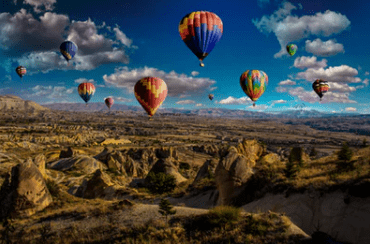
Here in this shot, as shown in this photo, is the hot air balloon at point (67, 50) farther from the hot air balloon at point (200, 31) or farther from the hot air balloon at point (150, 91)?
the hot air balloon at point (200, 31)

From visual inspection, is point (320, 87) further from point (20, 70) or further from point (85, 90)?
point (20, 70)

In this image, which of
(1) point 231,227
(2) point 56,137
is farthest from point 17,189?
(2) point 56,137

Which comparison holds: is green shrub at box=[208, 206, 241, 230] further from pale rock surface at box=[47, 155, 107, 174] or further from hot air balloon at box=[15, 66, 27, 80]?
hot air balloon at box=[15, 66, 27, 80]

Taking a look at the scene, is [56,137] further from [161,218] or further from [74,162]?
[161,218]

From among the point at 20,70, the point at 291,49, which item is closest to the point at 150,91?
the point at 291,49

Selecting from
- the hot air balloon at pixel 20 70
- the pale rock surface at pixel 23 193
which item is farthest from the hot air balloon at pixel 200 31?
the hot air balloon at pixel 20 70

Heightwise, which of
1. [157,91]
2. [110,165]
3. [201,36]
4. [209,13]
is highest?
[209,13]
